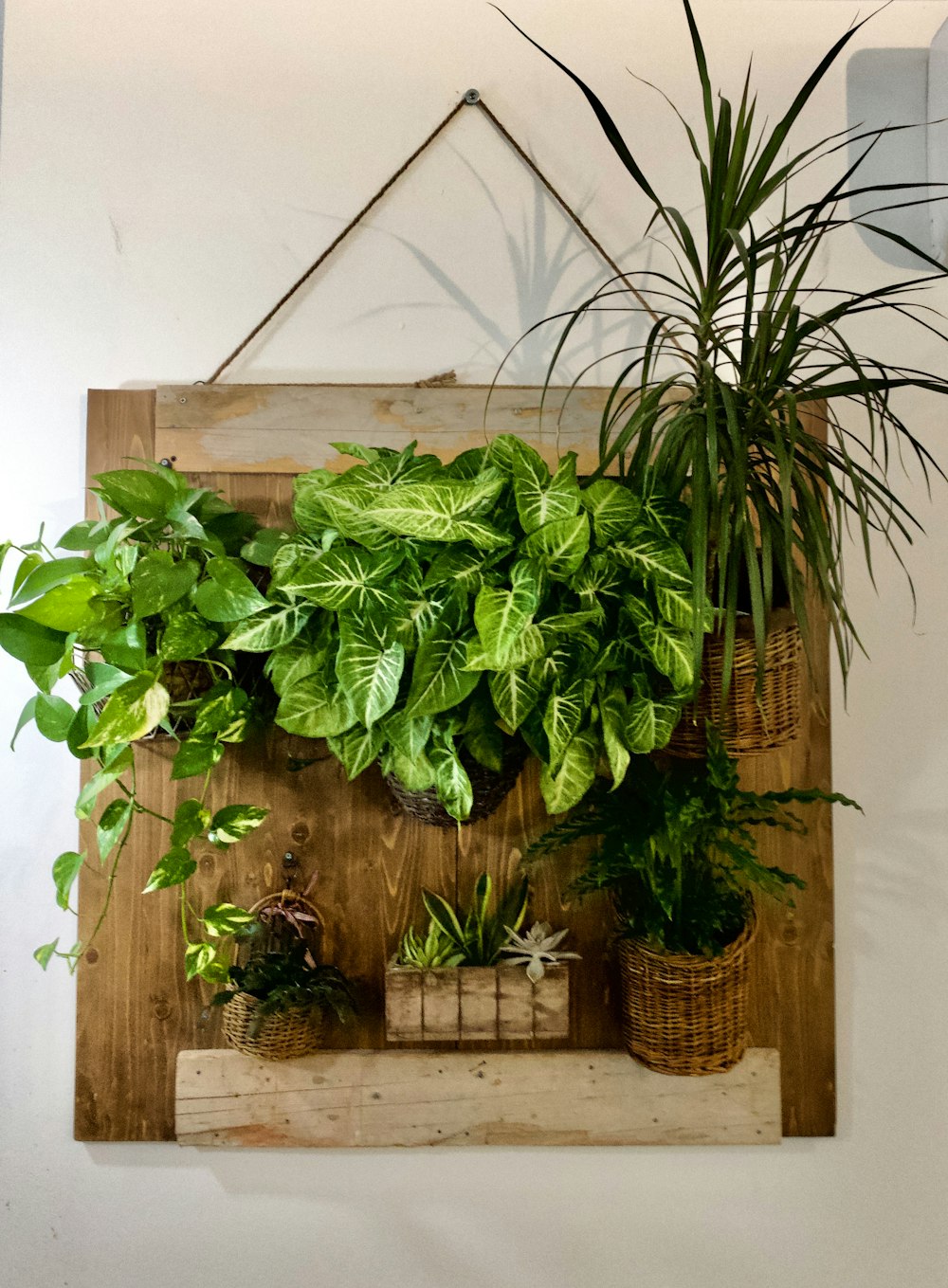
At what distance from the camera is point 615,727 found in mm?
1283

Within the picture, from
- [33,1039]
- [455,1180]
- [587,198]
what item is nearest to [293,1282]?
[455,1180]

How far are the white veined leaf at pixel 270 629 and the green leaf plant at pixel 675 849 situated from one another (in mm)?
502

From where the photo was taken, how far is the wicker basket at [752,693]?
1343 mm

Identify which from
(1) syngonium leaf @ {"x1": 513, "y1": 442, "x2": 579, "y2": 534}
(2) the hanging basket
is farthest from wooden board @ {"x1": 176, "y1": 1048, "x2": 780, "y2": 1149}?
(1) syngonium leaf @ {"x1": 513, "y1": 442, "x2": 579, "y2": 534}

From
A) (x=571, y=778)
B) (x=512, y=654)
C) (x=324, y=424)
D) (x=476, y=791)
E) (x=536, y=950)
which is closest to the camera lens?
(x=512, y=654)

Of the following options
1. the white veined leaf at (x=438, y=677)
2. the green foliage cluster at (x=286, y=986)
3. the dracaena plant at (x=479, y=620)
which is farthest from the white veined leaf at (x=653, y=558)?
the green foliage cluster at (x=286, y=986)

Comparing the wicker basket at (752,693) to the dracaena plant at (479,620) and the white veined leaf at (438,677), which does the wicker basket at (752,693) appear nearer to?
the dracaena plant at (479,620)

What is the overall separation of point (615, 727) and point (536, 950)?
44cm

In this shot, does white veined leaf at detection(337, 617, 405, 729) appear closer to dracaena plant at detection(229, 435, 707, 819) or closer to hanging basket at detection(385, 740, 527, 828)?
dracaena plant at detection(229, 435, 707, 819)

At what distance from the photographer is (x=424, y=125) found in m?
1.69

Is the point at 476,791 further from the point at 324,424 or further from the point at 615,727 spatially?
the point at 324,424

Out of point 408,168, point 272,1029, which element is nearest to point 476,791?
point 272,1029

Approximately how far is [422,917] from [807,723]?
28.1 inches

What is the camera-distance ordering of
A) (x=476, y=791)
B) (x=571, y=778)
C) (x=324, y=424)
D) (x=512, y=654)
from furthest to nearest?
1. (x=324, y=424)
2. (x=476, y=791)
3. (x=571, y=778)
4. (x=512, y=654)
